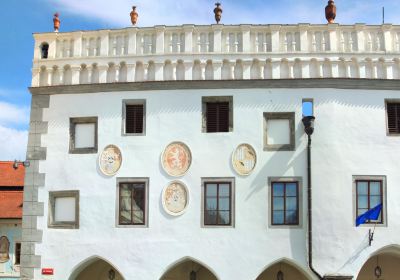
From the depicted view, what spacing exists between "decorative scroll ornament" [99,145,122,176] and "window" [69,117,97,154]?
1.71ft

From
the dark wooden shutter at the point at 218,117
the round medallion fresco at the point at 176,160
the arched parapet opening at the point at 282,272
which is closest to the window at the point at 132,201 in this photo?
the round medallion fresco at the point at 176,160

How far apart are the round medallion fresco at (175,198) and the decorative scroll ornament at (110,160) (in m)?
1.82

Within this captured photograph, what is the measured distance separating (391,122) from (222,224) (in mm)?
6383

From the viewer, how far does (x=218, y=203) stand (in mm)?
20625

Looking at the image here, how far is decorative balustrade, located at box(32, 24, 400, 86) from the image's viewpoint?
21.1 meters

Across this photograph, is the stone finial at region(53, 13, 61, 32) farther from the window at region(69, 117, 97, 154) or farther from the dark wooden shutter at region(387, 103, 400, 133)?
the dark wooden shutter at region(387, 103, 400, 133)

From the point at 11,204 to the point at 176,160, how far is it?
49.6ft

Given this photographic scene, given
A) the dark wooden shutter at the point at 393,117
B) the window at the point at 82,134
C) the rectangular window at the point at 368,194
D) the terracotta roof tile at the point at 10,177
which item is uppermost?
the dark wooden shutter at the point at 393,117

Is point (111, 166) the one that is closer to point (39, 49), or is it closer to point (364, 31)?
point (39, 49)

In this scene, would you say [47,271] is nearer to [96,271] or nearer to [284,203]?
[96,271]

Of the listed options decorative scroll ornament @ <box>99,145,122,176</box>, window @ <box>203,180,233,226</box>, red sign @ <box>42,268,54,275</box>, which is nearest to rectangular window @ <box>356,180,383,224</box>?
window @ <box>203,180,233,226</box>

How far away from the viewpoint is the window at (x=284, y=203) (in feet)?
66.9

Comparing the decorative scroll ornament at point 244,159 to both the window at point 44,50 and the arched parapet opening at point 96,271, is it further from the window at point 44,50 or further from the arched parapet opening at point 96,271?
the window at point 44,50

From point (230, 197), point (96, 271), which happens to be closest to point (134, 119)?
point (230, 197)
